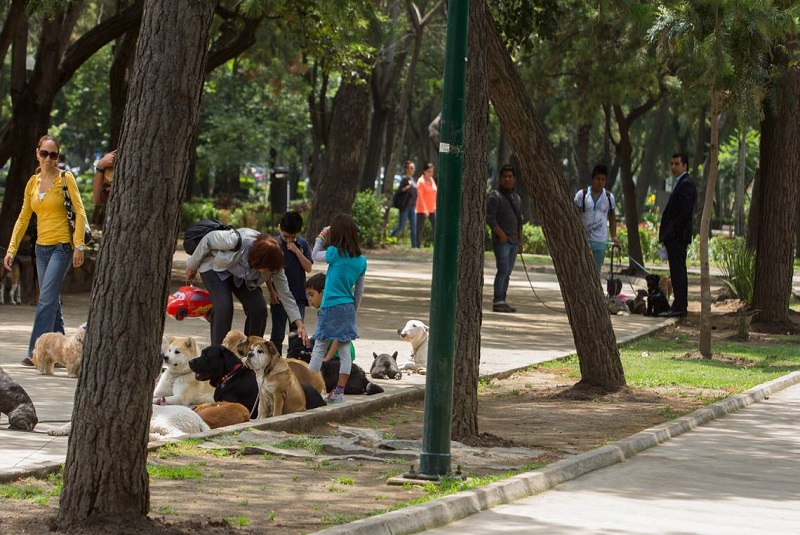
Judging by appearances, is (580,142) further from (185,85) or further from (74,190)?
(185,85)

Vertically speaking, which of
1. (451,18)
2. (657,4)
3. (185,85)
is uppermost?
(657,4)

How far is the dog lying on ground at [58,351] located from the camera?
1171 centimetres

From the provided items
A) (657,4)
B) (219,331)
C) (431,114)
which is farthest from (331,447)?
(431,114)

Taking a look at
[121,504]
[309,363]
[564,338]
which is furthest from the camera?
[564,338]

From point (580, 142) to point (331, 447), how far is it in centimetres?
3508

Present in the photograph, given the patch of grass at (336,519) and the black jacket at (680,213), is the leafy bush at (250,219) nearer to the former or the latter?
the black jacket at (680,213)

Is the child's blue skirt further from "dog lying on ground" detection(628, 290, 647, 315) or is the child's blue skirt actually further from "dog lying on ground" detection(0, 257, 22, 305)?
"dog lying on ground" detection(628, 290, 647, 315)

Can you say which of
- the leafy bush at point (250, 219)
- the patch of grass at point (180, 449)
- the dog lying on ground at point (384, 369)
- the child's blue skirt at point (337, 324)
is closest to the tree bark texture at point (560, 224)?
the dog lying on ground at point (384, 369)

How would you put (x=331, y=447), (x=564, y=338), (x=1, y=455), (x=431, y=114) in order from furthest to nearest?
(x=431, y=114) < (x=564, y=338) < (x=331, y=447) < (x=1, y=455)

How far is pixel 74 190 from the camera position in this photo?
1232cm

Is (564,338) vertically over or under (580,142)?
under

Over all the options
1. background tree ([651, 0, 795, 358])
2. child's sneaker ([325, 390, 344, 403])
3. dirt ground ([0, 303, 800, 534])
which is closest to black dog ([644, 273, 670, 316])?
background tree ([651, 0, 795, 358])

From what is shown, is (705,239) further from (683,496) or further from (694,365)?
(683,496)

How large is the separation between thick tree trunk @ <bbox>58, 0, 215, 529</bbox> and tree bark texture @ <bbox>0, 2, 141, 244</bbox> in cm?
1418
